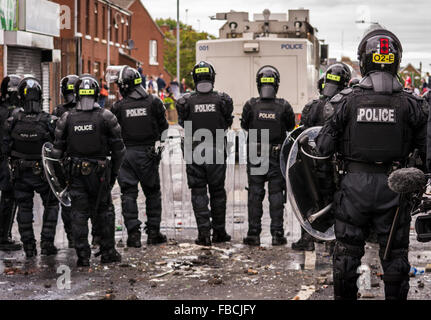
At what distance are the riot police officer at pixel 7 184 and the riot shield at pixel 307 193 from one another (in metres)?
4.32

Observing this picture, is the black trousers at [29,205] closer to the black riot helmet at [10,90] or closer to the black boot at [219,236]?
the black riot helmet at [10,90]

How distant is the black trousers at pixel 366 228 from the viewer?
5.98 metres

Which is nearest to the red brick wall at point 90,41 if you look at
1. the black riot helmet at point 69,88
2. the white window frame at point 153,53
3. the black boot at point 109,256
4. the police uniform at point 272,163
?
the white window frame at point 153,53

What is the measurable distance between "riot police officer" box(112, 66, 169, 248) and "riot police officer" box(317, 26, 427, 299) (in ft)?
13.6

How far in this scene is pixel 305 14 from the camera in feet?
67.8

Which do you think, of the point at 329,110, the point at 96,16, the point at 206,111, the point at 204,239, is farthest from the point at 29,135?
the point at 96,16

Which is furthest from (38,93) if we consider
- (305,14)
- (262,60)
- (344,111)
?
(305,14)

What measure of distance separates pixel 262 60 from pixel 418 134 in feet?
42.3

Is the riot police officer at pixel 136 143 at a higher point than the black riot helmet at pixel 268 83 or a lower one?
lower

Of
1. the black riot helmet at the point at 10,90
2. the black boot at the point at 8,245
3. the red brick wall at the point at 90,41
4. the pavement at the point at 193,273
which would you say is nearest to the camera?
the pavement at the point at 193,273

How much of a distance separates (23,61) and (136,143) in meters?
19.0

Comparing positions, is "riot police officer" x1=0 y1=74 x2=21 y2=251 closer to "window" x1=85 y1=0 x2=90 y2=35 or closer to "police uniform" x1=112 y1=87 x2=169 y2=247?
"police uniform" x1=112 y1=87 x2=169 y2=247

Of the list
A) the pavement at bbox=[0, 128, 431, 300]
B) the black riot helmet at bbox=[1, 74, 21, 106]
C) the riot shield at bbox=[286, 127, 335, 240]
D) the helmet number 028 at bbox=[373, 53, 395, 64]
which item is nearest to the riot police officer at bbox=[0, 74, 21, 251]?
the black riot helmet at bbox=[1, 74, 21, 106]
